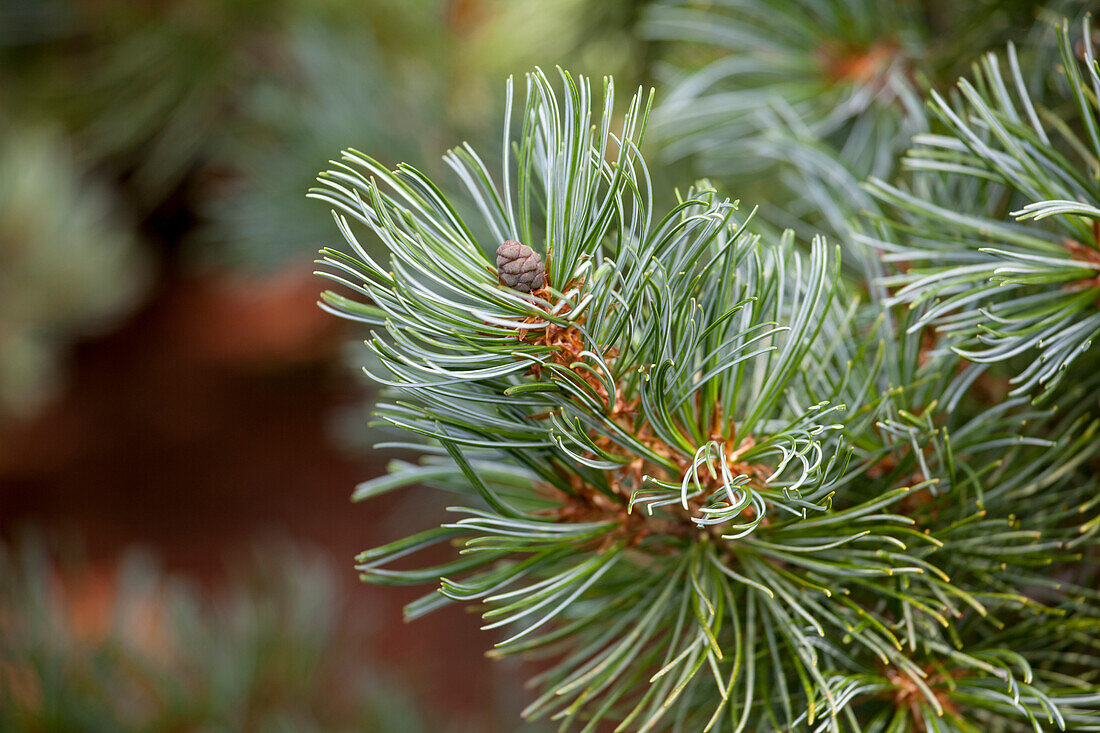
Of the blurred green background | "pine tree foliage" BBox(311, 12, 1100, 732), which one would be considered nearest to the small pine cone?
"pine tree foliage" BBox(311, 12, 1100, 732)

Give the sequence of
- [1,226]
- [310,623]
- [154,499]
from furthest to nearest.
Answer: [154,499] → [1,226] → [310,623]

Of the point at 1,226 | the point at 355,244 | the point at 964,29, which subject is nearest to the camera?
the point at 355,244

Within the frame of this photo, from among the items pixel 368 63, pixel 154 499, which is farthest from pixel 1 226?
pixel 154 499

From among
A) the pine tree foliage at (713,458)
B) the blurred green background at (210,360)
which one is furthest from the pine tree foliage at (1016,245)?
the blurred green background at (210,360)

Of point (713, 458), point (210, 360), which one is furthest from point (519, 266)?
point (210, 360)

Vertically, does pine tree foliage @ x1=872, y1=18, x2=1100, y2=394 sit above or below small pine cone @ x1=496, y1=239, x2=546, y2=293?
above

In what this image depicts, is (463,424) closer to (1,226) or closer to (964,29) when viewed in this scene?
(964,29)

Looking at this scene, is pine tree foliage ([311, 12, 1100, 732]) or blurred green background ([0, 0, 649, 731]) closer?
pine tree foliage ([311, 12, 1100, 732])

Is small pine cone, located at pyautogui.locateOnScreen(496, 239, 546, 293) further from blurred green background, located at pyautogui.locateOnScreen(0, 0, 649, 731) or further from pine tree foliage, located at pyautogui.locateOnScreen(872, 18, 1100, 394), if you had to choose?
blurred green background, located at pyautogui.locateOnScreen(0, 0, 649, 731)
